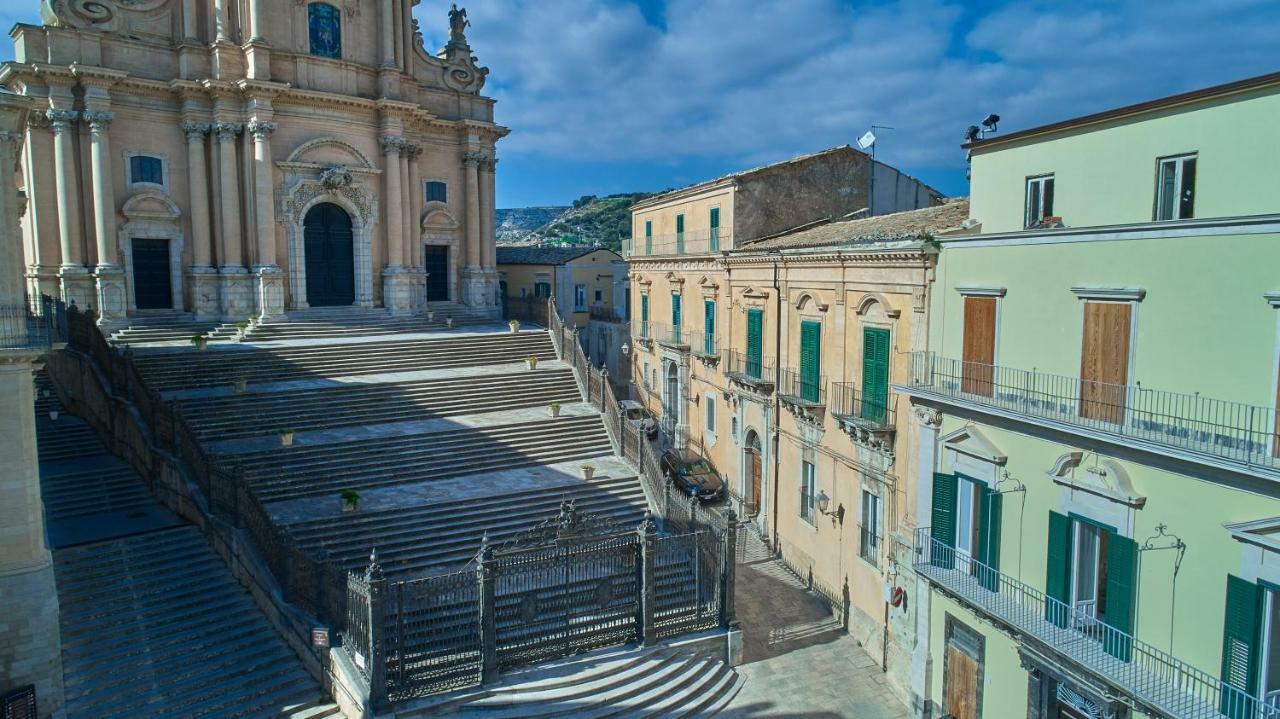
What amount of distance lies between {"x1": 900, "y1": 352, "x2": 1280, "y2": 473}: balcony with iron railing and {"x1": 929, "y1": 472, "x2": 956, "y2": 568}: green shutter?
1.69 metres

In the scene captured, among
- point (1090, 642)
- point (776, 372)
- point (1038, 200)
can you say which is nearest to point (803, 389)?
point (776, 372)

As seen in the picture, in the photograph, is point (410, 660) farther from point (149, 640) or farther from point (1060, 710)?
point (1060, 710)

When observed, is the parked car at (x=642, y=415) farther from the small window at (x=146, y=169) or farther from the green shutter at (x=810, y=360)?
the small window at (x=146, y=169)

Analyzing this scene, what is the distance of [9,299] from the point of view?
12305 mm

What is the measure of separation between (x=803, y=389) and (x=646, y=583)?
7.90 meters

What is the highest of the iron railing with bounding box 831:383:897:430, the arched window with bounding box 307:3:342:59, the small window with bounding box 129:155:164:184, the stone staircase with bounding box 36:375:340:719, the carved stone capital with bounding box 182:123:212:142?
the arched window with bounding box 307:3:342:59

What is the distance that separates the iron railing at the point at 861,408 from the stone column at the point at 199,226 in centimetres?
2250

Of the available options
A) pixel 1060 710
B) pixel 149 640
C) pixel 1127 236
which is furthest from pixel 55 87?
pixel 1060 710

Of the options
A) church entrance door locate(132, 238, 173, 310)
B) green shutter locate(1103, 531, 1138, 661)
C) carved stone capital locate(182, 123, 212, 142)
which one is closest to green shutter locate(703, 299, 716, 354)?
green shutter locate(1103, 531, 1138, 661)

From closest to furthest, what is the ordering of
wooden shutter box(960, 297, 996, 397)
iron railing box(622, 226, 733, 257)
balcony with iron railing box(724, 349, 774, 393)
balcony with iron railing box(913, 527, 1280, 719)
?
balcony with iron railing box(913, 527, 1280, 719) → wooden shutter box(960, 297, 996, 397) → balcony with iron railing box(724, 349, 774, 393) → iron railing box(622, 226, 733, 257)

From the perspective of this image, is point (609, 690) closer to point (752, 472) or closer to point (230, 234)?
point (752, 472)

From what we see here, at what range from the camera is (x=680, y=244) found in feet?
100

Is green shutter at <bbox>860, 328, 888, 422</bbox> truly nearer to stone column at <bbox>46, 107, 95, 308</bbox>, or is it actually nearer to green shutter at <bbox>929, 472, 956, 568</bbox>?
green shutter at <bbox>929, 472, 956, 568</bbox>

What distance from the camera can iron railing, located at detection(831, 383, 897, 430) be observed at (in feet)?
58.1
